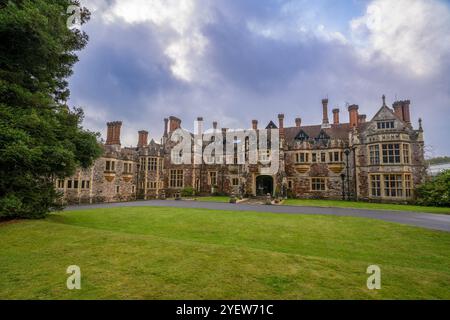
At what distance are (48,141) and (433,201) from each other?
3037 centimetres

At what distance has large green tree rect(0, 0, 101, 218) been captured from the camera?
25.7ft

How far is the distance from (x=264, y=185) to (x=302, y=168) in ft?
22.5

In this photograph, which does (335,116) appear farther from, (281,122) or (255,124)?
(255,124)

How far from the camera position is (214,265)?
5.08 m

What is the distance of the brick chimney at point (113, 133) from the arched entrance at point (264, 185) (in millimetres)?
20505

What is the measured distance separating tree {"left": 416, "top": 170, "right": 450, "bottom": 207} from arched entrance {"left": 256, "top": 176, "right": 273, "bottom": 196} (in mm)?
17247

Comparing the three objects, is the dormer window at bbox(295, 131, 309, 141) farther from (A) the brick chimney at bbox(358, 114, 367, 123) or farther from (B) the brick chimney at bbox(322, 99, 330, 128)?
(A) the brick chimney at bbox(358, 114, 367, 123)

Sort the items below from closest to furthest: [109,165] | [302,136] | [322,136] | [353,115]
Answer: [109,165]
[353,115]
[322,136]
[302,136]

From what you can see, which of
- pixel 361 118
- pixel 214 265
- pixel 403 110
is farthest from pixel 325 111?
pixel 214 265

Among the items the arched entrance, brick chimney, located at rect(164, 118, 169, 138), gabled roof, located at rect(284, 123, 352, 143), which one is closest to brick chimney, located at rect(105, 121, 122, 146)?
brick chimney, located at rect(164, 118, 169, 138)

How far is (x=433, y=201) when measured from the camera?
71.3 ft

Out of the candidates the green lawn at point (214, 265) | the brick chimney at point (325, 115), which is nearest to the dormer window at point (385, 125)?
the brick chimney at point (325, 115)

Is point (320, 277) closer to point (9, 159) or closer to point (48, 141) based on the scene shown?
point (9, 159)

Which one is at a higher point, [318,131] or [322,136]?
[318,131]
